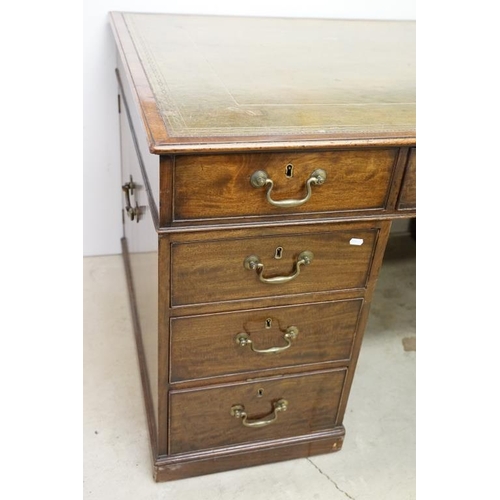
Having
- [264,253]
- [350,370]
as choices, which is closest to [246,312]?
[264,253]

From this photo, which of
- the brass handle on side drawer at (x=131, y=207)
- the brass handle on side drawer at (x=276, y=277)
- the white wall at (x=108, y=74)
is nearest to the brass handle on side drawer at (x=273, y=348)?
the brass handle on side drawer at (x=276, y=277)

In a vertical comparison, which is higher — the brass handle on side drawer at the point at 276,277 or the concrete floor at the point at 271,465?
the brass handle on side drawer at the point at 276,277

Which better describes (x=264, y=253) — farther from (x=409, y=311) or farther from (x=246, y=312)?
(x=409, y=311)

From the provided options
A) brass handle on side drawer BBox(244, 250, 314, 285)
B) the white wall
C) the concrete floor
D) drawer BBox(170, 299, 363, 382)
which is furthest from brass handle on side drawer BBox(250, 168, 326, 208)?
the white wall

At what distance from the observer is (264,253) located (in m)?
1.10

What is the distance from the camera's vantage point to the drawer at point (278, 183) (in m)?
0.97

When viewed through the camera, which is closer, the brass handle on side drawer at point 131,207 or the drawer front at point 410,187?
the drawer front at point 410,187

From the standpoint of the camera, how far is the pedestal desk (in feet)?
3.27

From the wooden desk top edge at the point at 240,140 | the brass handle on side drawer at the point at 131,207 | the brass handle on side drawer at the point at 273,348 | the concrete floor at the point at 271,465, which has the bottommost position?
the concrete floor at the point at 271,465

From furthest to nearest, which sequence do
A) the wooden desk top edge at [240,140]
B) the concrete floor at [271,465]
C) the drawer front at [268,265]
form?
the concrete floor at [271,465] < the drawer front at [268,265] < the wooden desk top edge at [240,140]

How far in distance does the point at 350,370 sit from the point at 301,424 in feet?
0.58

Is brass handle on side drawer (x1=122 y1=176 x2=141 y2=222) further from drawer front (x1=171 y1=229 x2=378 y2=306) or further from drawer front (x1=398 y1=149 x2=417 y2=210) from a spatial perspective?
drawer front (x1=398 y1=149 x2=417 y2=210)

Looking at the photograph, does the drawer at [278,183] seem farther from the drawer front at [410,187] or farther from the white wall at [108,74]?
the white wall at [108,74]

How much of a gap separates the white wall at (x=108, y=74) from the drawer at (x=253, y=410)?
916mm
